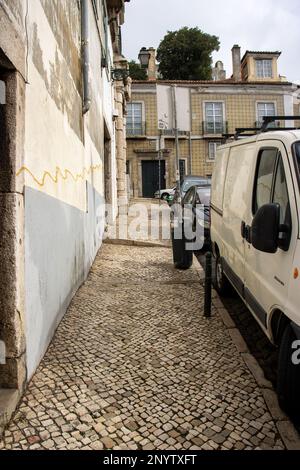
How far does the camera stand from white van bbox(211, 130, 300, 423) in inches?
107

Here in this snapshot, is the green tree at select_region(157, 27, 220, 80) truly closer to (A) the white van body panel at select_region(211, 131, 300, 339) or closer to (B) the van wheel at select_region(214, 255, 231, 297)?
(A) the white van body panel at select_region(211, 131, 300, 339)

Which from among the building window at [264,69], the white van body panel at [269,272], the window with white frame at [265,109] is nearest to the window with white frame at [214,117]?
the window with white frame at [265,109]

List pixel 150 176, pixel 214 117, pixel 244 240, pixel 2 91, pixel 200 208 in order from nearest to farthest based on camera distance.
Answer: pixel 2 91 → pixel 244 240 → pixel 200 208 → pixel 150 176 → pixel 214 117

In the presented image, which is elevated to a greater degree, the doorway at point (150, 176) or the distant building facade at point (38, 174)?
the doorway at point (150, 176)

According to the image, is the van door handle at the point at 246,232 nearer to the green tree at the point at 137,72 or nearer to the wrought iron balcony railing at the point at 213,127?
the wrought iron balcony railing at the point at 213,127

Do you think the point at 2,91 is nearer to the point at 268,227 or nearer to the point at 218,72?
the point at 268,227

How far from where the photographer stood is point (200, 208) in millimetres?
9234

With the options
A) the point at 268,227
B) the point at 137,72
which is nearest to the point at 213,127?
the point at 137,72

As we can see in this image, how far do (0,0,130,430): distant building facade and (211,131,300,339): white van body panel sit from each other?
194 cm

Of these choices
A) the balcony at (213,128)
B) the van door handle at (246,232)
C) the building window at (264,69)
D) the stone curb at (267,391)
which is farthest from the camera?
the building window at (264,69)

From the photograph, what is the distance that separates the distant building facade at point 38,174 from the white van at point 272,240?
179cm

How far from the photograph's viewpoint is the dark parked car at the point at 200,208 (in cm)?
870

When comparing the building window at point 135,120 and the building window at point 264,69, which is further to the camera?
the building window at point 264,69

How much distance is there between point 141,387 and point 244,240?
179 cm
